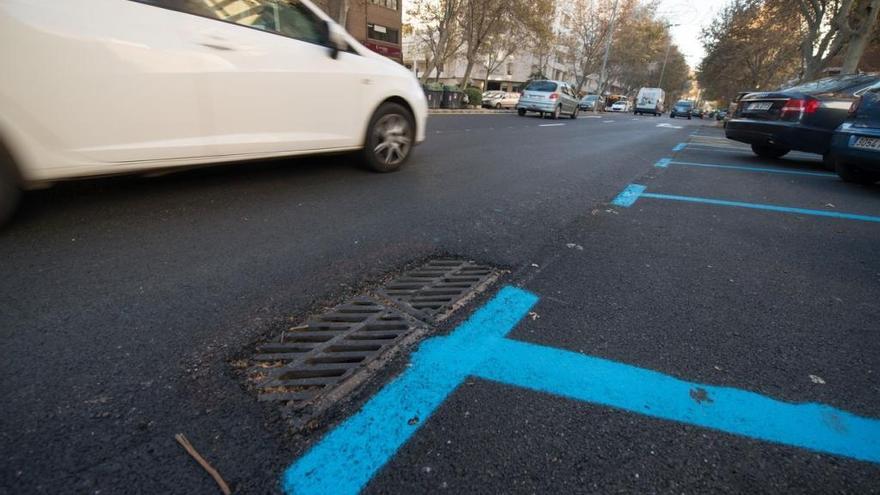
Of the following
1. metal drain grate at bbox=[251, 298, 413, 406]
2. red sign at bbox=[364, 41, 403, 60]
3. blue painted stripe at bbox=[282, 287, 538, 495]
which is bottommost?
blue painted stripe at bbox=[282, 287, 538, 495]

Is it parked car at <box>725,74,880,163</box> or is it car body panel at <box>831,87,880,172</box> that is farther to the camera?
parked car at <box>725,74,880,163</box>

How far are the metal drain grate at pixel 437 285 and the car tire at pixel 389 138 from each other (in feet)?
7.78

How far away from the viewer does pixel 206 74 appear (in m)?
3.12

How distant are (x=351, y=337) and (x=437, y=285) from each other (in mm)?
641

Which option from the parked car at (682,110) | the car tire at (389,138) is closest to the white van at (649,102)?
the parked car at (682,110)

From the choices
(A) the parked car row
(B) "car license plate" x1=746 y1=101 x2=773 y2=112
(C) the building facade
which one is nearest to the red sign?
(C) the building facade

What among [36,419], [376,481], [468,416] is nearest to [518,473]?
[468,416]

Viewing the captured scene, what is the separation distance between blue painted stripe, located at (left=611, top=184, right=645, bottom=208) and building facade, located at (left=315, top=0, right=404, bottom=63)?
112ft

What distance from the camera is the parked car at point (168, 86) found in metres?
2.49

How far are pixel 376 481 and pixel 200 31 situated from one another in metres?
3.24

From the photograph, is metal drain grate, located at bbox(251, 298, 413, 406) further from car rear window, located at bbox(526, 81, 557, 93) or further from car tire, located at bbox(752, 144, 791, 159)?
car rear window, located at bbox(526, 81, 557, 93)

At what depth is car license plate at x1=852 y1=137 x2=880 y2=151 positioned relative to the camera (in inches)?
208

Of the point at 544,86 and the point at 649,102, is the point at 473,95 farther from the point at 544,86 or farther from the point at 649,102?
the point at 649,102

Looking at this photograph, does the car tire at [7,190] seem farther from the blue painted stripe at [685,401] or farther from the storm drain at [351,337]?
the blue painted stripe at [685,401]
